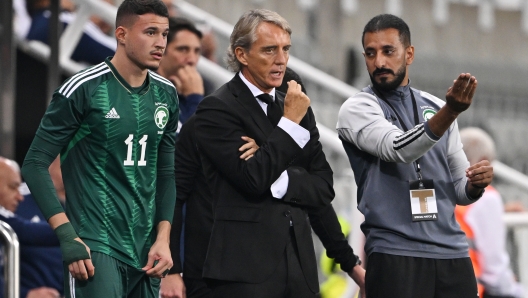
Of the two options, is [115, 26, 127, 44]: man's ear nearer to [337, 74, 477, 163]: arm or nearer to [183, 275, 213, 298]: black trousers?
[337, 74, 477, 163]: arm

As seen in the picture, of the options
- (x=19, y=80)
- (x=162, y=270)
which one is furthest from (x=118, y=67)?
(x=19, y=80)

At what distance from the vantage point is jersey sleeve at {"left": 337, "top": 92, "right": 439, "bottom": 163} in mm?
3287

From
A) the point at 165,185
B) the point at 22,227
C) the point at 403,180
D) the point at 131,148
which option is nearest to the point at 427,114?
the point at 403,180

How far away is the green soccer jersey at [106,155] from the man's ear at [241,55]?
361mm

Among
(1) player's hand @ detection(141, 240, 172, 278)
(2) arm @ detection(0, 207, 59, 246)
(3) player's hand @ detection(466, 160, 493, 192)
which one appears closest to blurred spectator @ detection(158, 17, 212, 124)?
(2) arm @ detection(0, 207, 59, 246)

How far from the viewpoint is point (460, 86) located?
10.3 feet

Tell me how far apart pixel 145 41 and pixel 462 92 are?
112 cm

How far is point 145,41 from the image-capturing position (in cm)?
331

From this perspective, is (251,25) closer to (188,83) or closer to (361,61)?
(188,83)

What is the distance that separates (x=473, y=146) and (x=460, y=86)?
2942 mm

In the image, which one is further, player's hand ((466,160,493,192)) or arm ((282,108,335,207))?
player's hand ((466,160,493,192))

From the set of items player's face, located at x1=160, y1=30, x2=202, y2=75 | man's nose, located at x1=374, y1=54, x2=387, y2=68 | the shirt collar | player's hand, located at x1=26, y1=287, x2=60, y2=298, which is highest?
player's face, located at x1=160, y1=30, x2=202, y2=75

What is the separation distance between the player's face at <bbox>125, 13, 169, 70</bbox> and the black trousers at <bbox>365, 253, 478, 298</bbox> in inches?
43.8

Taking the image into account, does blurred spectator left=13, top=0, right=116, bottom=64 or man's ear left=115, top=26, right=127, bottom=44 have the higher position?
blurred spectator left=13, top=0, right=116, bottom=64
